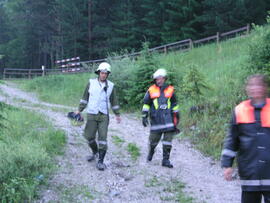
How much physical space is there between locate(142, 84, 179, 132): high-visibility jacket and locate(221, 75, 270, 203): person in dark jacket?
319cm

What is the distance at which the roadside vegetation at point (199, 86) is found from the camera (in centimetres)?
986

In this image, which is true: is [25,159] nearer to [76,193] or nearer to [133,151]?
[76,193]

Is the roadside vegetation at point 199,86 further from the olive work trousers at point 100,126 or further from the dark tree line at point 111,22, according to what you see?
the dark tree line at point 111,22

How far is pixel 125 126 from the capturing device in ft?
39.5

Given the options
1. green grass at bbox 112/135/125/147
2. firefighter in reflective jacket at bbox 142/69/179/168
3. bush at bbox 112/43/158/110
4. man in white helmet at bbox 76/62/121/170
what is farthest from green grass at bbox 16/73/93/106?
firefighter in reflective jacket at bbox 142/69/179/168

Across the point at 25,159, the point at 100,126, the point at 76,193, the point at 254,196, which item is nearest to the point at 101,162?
the point at 100,126

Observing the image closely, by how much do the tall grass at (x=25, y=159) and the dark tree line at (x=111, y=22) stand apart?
949 inches

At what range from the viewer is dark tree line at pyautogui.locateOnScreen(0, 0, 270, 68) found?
1280 inches

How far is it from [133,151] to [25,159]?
304 centimetres

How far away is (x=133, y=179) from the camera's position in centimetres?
661

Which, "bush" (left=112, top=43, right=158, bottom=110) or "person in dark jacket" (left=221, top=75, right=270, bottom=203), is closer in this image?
"person in dark jacket" (left=221, top=75, right=270, bottom=203)

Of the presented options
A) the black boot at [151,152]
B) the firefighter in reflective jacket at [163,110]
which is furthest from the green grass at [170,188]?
the black boot at [151,152]

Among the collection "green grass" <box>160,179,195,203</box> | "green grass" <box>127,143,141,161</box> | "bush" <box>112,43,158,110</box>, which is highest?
"bush" <box>112,43,158,110</box>

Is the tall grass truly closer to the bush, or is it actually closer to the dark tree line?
the bush
